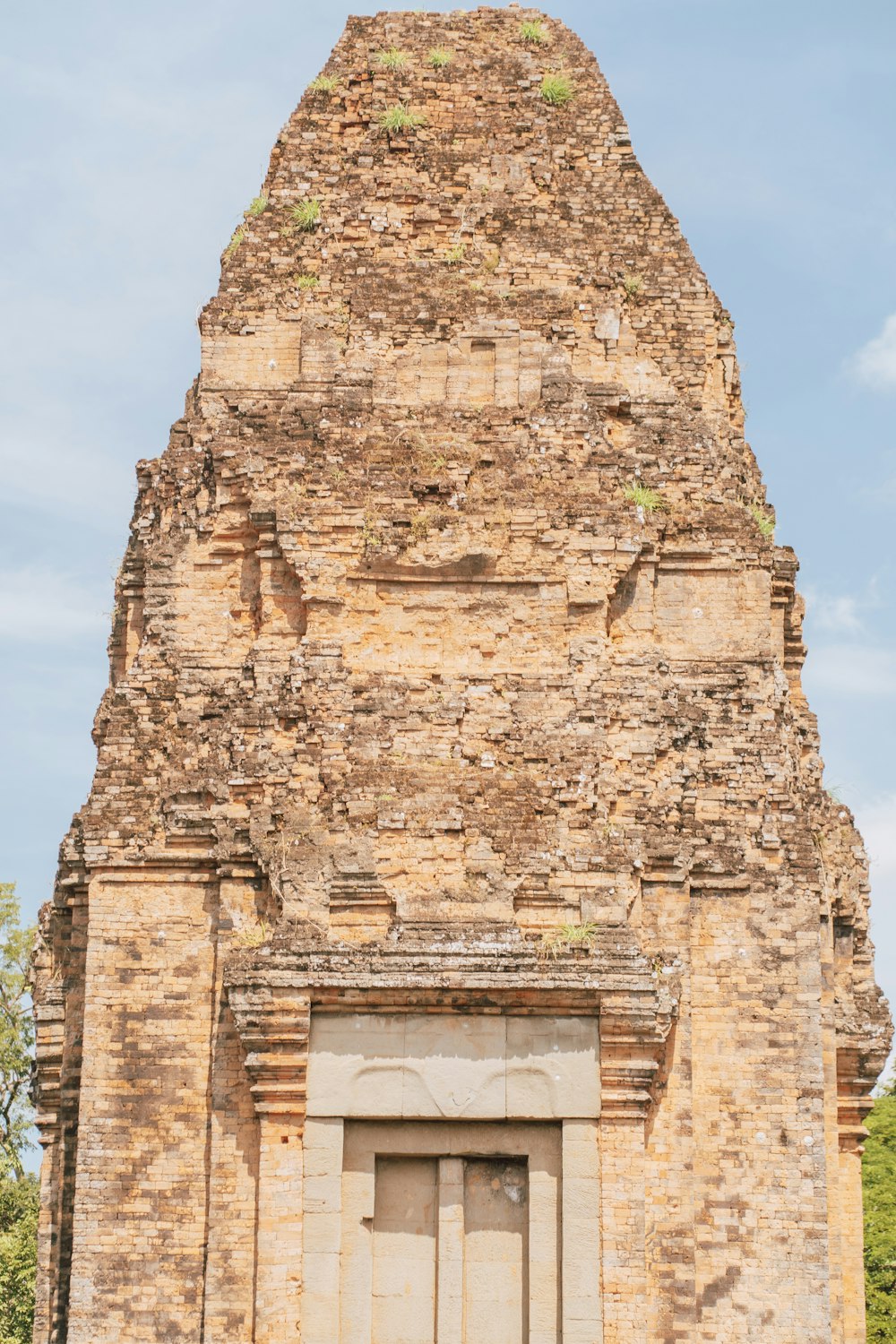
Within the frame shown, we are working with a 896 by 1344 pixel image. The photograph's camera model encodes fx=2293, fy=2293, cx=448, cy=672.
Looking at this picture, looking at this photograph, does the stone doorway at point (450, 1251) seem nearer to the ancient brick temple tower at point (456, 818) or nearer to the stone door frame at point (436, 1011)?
the ancient brick temple tower at point (456, 818)

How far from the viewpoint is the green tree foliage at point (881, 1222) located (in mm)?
29234

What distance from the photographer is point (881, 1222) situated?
31.0 metres

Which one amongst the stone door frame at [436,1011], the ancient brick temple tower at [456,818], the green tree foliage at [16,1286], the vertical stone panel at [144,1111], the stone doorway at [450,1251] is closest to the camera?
the stone door frame at [436,1011]

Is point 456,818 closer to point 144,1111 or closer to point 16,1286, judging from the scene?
point 144,1111

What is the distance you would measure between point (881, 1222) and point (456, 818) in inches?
597

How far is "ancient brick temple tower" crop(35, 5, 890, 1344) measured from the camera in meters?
17.4

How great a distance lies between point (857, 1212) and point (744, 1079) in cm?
269

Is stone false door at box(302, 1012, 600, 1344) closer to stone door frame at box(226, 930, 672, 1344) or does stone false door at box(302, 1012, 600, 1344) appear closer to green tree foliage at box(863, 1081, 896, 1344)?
stone door frame at box(226, 930, 672, 1344)

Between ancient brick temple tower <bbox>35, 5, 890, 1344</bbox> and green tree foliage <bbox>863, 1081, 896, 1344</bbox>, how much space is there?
9900 mm

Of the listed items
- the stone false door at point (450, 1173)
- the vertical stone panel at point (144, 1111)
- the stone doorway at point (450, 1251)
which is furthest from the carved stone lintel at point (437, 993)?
the stone doorway at point (450, 1251)

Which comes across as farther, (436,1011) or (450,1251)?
(436,1011)

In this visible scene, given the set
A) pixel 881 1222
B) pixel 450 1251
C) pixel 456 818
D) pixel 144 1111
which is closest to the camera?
pixel 450 1251

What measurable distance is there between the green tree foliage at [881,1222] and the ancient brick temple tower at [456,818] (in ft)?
32.5

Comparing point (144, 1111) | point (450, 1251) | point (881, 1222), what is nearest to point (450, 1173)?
point (450, 1251)
